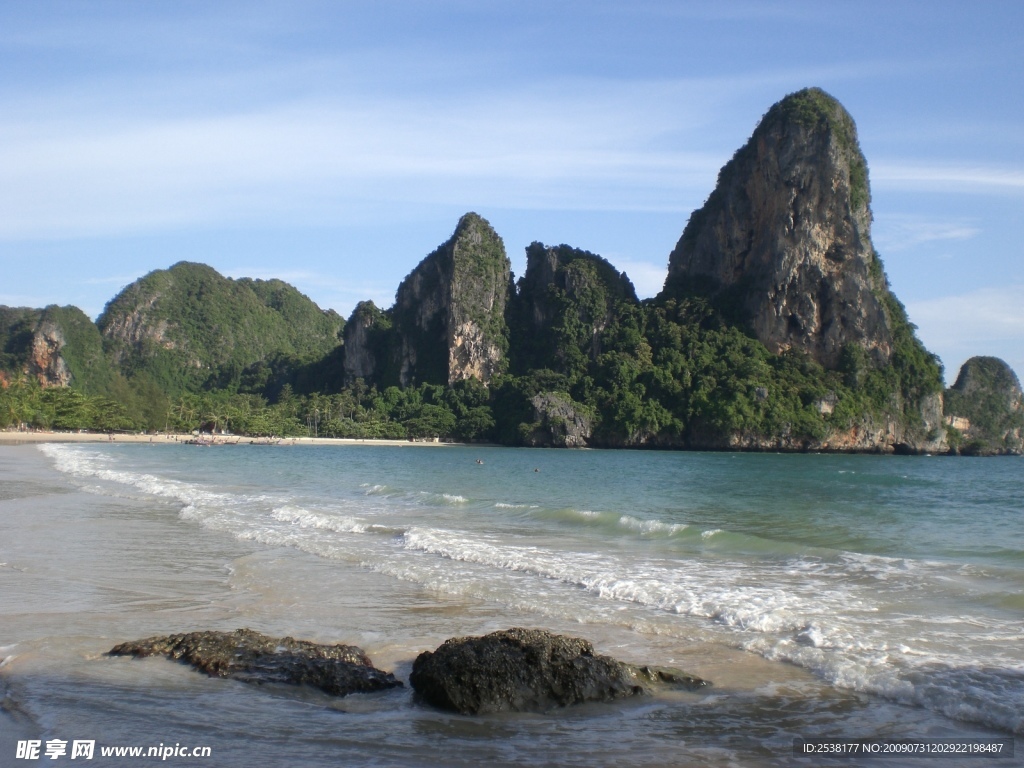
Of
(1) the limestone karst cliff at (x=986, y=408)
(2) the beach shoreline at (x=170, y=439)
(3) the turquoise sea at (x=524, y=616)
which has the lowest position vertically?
(2) the beach shoreline at (x=170, y=439)

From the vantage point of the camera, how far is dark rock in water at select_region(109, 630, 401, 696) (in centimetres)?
549

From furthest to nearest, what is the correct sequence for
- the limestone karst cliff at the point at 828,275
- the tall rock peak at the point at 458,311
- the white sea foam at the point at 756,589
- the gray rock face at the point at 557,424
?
1. the tall rock peak at the point at 458,311
2. the gray rock face at the point at 557,424
3. the limestone karst cliff at the point at 828,275
4. the white sea foam at the point at 756,589

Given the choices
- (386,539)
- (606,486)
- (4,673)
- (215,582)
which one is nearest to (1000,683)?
(4,673)

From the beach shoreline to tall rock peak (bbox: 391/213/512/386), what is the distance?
16139 millimetres

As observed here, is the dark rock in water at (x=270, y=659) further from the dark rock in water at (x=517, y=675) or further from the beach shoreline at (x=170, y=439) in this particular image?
the beach shoreline at (x=170, y=439)

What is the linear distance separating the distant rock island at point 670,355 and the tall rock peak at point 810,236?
0.20 meters

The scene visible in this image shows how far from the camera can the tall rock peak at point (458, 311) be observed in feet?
364

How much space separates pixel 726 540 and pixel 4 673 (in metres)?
10.5

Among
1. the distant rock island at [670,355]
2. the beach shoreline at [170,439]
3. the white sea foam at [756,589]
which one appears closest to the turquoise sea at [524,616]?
the white sea foam at [756,589]

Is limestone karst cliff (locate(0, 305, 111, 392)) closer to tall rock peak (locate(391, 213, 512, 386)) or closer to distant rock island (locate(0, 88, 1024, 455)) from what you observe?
distant rock island (locate(0, 88, 1024, 455))

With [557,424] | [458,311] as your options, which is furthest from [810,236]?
[458,311]

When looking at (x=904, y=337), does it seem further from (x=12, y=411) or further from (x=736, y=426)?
(x=12, y=411)

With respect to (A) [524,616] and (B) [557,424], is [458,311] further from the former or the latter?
(A) [524,616]

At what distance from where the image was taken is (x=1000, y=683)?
19.0 feet
